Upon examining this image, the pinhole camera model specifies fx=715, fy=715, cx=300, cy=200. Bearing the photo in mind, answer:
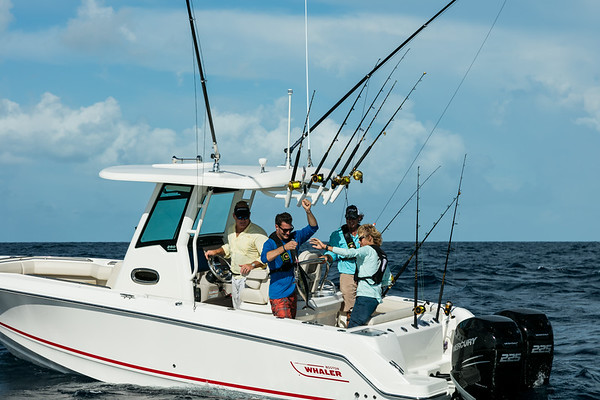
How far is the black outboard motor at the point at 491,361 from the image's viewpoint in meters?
5.94

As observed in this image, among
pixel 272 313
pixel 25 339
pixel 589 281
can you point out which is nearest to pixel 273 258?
pixel 272 313

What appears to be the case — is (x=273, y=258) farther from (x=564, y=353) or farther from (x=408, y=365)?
(x=564, y=353)

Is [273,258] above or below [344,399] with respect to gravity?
above

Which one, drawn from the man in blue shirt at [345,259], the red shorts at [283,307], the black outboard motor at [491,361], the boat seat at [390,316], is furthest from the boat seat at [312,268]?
the black outboard motor at [491,361]

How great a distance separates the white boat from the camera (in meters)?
6.07

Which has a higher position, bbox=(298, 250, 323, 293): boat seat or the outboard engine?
bbox=(298, 250, 323, 293): boat seat

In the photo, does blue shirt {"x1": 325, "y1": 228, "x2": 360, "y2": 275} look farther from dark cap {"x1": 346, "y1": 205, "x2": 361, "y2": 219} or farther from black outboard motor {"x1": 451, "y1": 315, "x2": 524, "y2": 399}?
black outboard motor {"x1": 451, "y1": 315, "x2": 524, "y2": 399}

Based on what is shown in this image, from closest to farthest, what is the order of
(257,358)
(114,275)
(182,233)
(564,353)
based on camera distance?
(257,358) → (182,233) → (114,275) → (564,353)

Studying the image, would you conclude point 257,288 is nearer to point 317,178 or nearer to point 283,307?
point 283,307

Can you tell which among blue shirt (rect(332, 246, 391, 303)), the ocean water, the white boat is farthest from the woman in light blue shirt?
the ocean water

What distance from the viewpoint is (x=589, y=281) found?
2030 centimetres

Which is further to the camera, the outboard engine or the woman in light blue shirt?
the woman in light blue shirt

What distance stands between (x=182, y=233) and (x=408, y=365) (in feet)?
8.58

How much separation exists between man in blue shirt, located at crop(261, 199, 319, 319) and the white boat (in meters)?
0.24
